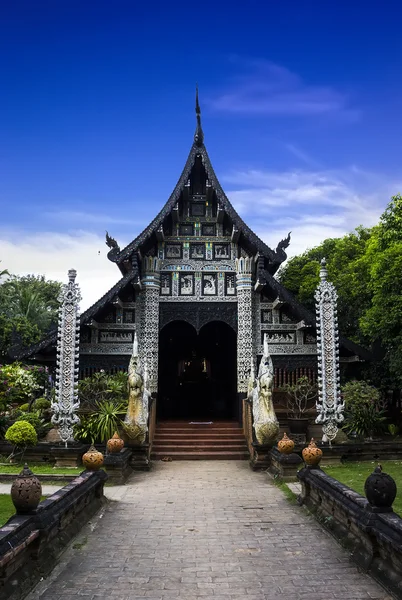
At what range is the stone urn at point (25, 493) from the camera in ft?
16.1

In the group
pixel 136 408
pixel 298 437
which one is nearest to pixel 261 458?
pixel 298 437

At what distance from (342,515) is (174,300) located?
371 inches

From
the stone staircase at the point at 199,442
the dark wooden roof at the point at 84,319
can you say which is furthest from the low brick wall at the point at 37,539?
the dark wooden roof at the point at 84,319

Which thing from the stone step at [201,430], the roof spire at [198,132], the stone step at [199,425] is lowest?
the stone step at [201,430]

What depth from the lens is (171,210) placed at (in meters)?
14.7

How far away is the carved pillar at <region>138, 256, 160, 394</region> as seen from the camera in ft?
47.2

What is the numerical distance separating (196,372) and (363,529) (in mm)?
13614

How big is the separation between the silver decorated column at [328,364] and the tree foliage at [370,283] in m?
1.25

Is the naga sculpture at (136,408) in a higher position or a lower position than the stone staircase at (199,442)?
higher

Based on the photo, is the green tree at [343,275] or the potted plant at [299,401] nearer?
the potted plant at [299,401]

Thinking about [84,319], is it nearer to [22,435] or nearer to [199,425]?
[22,435]

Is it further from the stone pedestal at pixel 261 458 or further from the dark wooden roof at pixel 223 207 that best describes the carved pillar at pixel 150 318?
the stone pedestal at pixel 261 458

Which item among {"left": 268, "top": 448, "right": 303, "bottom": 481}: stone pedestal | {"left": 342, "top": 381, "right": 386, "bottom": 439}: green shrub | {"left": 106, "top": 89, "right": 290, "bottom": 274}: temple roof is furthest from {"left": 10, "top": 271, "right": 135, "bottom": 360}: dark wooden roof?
{"left": 342, "top": 381, "right": 386, "bottom": 439}: green shrub

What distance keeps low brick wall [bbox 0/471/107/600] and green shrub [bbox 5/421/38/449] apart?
4544 mm
